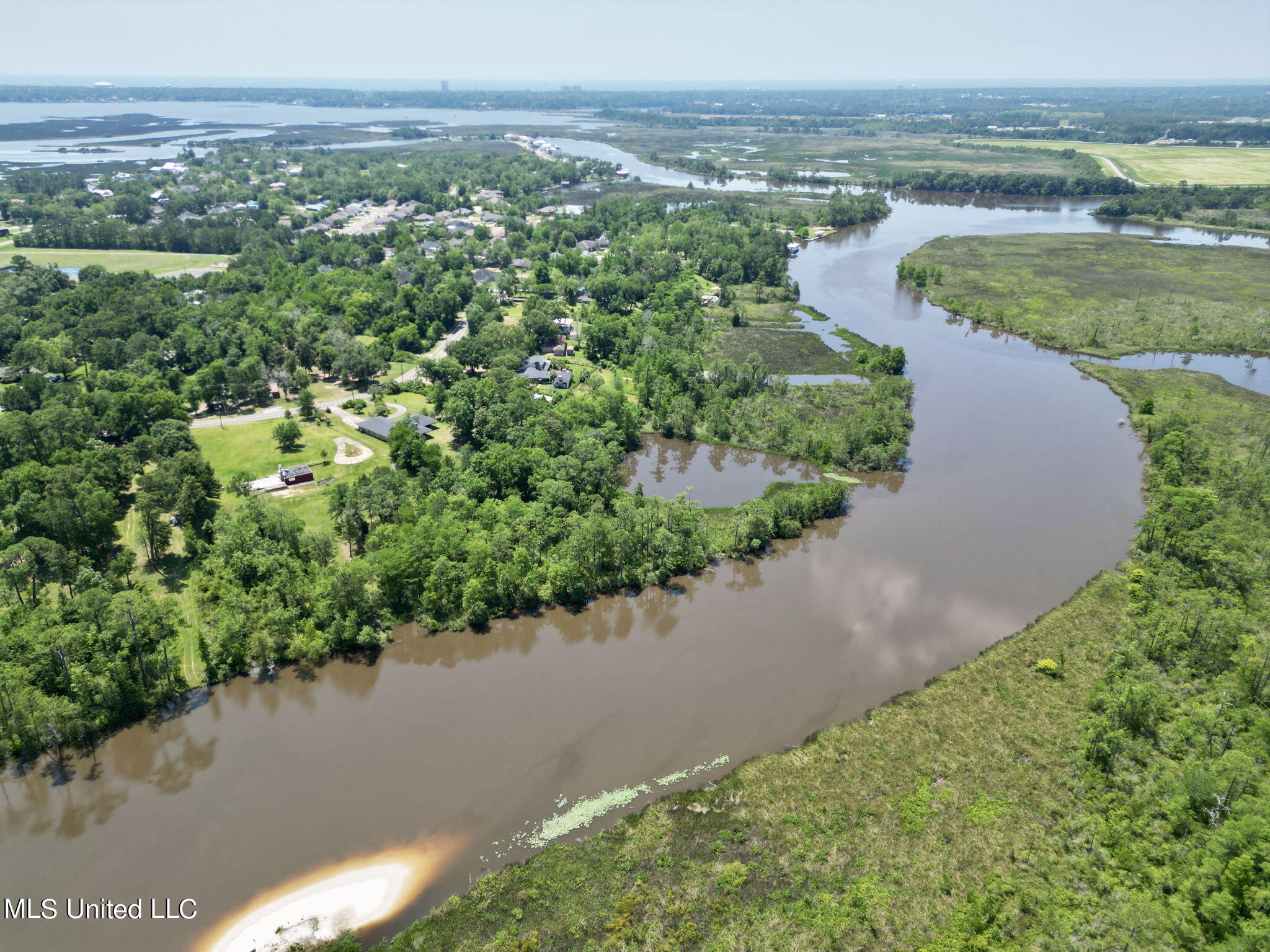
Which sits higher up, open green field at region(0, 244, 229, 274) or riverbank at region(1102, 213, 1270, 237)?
riverbank at region(1102, 213, 1270, 237)

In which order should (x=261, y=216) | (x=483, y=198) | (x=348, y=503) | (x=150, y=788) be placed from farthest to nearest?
(x=483, y=198), (x=261, y=216), (x=348, y=503), (x=150, y=788)

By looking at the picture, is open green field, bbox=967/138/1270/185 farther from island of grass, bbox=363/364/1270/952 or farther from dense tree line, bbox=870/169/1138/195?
island of grass, bbox=363/364/1270/952

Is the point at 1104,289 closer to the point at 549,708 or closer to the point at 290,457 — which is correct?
the point at 549,708

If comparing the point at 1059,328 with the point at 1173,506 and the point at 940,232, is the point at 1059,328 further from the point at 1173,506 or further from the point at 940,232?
the point at 940,232

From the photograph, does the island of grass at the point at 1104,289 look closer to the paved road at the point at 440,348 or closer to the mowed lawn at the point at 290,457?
the paved road at the point at 440,348

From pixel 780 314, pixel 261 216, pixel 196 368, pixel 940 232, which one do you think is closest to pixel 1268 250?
pixel 940 232

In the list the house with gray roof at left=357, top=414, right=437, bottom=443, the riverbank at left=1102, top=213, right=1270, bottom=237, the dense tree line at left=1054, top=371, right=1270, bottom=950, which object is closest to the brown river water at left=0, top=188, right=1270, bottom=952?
the dense tree line at left=1054, top=371, right=1270, bottom=950

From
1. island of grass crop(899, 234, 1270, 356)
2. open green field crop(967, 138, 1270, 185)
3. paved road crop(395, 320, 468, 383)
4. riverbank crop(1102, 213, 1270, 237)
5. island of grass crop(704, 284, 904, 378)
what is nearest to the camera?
paved road crop(395, 320, 468, 383)
